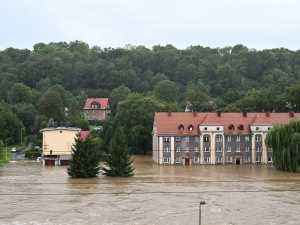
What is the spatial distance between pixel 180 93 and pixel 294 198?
103m

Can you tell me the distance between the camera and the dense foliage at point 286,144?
55.6m

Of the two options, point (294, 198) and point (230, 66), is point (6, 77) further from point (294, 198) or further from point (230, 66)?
point (294, 198)

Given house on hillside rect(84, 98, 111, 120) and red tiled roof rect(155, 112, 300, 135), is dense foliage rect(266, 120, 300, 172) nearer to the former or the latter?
red tiled roof rect(155, 112, 300, 135)

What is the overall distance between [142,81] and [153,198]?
120m

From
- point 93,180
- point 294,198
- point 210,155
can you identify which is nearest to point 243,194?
point 294,198

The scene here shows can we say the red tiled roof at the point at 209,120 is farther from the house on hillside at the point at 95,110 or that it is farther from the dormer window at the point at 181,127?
the house on hillside at the point at 95,110

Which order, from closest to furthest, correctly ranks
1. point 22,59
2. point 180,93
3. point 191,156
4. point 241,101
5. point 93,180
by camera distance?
1. point 93,180
2. point 191,156
3. point 241,101
4. point 180,93
5. point 22,59

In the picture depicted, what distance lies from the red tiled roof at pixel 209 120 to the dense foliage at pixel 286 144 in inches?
404

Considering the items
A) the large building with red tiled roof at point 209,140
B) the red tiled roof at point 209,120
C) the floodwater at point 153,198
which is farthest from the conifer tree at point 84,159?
the red tiled roof at point 209,120

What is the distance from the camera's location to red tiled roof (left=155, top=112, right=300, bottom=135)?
68.8m

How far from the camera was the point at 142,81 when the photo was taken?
15638cm

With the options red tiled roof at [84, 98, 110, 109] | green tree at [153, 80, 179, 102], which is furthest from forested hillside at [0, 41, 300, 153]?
red tiled roof at [84, 98, 110, 109]

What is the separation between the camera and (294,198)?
126 feet

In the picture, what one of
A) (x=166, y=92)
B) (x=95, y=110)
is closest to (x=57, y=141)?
(x=95, y=110)
